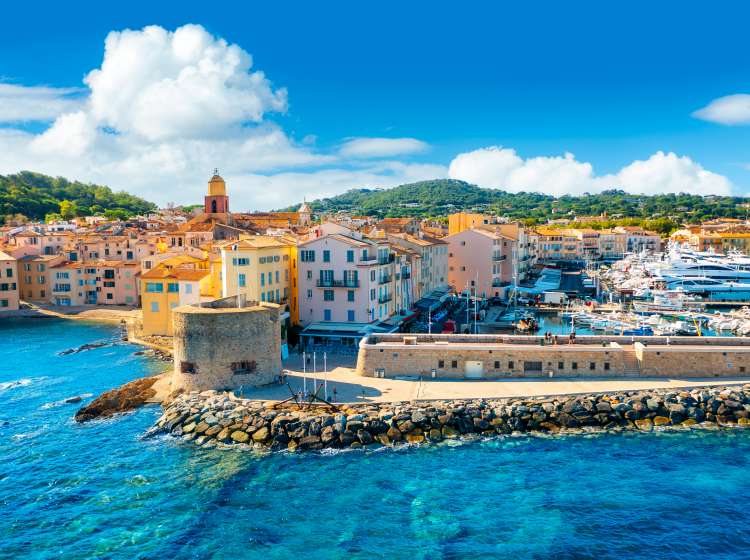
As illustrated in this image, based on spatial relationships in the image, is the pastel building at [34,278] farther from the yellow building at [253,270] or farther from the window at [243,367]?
the window at [243,367]

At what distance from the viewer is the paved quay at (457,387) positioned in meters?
33.5

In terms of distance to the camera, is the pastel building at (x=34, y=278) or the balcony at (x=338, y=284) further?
the pastel building at (x=34, y=278)

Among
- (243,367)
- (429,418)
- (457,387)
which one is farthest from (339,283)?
(429,418)

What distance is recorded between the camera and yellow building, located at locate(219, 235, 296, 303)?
4500 cm

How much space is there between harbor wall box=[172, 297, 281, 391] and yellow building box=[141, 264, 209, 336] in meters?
18.5

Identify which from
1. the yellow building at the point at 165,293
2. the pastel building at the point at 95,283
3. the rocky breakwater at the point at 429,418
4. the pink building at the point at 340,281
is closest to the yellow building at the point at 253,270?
the pink building at the point at 340,281

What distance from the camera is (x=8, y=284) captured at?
72.8 metres

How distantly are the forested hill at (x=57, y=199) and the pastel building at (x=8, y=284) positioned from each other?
59296mm

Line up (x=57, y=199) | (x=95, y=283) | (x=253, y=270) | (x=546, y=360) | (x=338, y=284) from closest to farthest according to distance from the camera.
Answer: (x=546, y=360), (x=253, y=270), (x=338, y=284), (x=95, y=283), (x=57, y=199)

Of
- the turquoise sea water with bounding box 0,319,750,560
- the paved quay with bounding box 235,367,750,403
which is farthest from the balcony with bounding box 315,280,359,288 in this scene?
the turquoise sea water with bounding box 0,319,750,560

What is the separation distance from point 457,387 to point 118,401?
1947cm

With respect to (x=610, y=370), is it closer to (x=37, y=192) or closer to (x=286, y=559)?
(x=286, y=559)

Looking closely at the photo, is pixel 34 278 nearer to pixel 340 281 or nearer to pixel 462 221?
pixel 340 281

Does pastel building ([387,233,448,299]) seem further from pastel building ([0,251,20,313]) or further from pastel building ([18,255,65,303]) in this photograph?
pastel building ([0,251,20,313])
